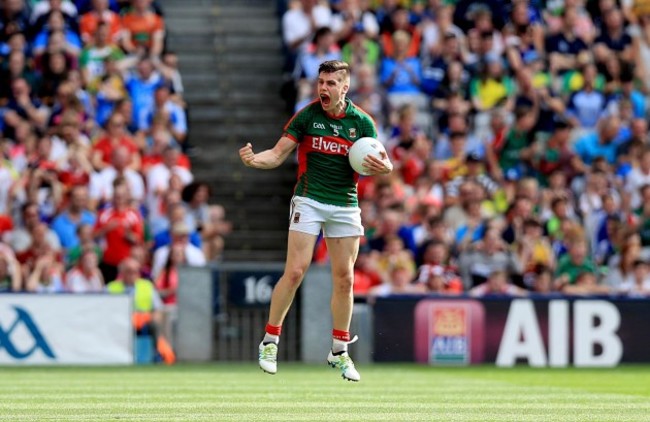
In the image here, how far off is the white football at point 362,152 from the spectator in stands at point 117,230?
7863 millimetres

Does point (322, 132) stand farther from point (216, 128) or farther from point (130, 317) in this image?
point (216, 128)

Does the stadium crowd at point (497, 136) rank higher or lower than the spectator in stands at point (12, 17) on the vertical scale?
lower

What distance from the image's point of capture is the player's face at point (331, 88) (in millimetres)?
12250

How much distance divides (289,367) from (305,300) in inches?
59.8

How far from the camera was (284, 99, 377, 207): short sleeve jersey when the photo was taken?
12422 mm

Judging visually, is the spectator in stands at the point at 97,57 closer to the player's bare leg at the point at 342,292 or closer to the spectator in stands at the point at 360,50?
the spectator in stands at the point at 360,50

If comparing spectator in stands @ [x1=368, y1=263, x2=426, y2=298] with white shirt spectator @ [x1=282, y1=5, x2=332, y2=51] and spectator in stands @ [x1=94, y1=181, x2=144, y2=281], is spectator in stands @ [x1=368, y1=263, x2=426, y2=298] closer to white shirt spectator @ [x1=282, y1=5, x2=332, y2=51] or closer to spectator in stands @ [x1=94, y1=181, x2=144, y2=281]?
spectator in stands @ [x1=94, y1=181, x2=144, y2=281]

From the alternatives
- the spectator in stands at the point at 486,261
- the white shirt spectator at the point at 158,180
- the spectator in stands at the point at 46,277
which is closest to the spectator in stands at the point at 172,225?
the white shirt spectator at the point at 158,180

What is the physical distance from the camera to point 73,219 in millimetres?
19938

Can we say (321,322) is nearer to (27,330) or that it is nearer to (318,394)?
(27,330)

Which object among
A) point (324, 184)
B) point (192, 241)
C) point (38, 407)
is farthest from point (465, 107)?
point (38, 407)

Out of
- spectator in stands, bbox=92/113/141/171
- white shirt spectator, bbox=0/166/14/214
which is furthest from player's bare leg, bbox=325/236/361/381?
spectator in stands, bbox=92/113/141/171

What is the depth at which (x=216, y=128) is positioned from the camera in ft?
78.3

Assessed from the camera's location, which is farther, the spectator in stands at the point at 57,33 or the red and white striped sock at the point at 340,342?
the spectator in stands at the point at 57,33
